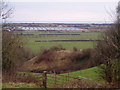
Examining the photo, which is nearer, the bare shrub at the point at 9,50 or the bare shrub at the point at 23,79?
the bare shrub at the point at 23,79

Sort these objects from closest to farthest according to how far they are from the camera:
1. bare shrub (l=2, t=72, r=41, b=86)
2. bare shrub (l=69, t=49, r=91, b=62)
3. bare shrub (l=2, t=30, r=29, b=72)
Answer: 1. bare shrub (l=2, t=72, r=41, b=86)
2. bare shrub (l=2, t=30, r=29, b=72)
3. bare shrub (l=69, t=49, r=91, b=62)

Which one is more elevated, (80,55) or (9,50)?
(9,50)

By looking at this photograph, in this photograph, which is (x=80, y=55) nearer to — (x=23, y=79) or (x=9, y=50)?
(x=9, y=50)

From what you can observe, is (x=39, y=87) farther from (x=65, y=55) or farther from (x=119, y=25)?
(x=65, y=55)

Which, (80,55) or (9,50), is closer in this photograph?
(9,50)

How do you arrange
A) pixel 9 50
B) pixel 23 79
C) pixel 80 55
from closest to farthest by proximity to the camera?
pixel 23 79
pixel 9 50
pixel 80 55

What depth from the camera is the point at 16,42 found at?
17875 mm

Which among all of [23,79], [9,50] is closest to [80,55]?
[9,50]

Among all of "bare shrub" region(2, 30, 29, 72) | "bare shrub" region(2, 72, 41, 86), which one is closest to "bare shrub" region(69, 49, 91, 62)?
"bare shrub" region(2, 30, 29, 72)

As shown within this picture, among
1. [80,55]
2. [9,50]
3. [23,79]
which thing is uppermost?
[9,50]

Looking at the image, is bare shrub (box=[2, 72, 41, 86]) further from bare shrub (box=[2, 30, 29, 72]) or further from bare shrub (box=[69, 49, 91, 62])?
bare shrub (box=[69, 49, 91, 62])

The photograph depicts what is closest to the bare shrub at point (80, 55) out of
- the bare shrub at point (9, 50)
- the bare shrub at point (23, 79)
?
the bare shrub at point (9, 50)

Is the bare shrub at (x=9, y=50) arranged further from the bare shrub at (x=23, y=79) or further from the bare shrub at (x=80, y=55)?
the bare shrub at (x=80, y=55)

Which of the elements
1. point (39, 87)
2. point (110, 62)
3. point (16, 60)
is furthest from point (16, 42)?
point (110, 62)
